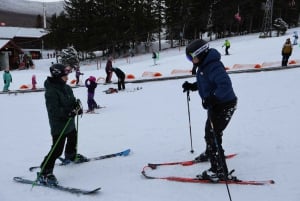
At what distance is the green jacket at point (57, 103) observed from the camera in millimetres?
4414

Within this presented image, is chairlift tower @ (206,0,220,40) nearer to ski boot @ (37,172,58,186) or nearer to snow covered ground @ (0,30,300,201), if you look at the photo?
snow covered ground @ (0,30,300,201)

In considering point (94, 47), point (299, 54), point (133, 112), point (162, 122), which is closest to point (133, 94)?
point (133, 112)

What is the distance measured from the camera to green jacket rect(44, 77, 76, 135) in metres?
4.41

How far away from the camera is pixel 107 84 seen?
1830 cm

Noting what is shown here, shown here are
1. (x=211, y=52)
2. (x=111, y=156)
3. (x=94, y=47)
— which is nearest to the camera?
(x=211, y=52)

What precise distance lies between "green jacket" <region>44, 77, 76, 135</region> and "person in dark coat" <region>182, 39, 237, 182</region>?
1838 mm

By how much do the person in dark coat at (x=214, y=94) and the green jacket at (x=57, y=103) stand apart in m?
1.84

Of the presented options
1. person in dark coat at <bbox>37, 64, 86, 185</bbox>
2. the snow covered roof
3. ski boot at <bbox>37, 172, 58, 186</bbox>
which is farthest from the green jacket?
the snow covered roof

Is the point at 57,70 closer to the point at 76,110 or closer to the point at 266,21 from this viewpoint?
the point at 76,110

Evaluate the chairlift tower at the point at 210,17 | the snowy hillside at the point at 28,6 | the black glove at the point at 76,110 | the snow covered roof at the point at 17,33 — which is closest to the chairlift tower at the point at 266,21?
the chairlift tower at the point at 210,17

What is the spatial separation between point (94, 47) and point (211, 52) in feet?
139

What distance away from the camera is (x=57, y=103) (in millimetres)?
4441

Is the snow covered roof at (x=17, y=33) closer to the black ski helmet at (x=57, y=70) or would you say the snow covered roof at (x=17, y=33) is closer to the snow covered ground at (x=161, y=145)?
the snow covered ground at (x=161, y=145)

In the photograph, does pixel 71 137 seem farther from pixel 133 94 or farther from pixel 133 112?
pixel 133 94
